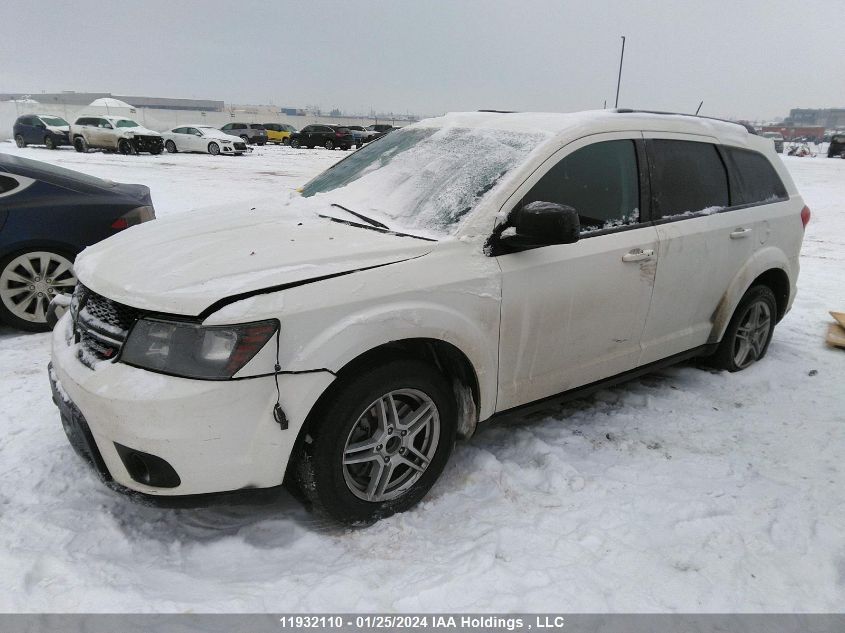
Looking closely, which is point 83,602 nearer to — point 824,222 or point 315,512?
point 315,512

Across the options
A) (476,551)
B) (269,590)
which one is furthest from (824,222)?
(269,590)

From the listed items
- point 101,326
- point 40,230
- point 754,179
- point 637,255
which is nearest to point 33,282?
point 40,230

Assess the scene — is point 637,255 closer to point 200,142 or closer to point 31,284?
point 31,284

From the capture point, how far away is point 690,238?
3574 millimetres

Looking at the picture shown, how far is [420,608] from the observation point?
7.30 ft

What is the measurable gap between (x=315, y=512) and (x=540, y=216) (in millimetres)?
1670

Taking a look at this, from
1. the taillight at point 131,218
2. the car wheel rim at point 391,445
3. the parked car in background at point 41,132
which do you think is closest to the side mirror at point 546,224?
the car wheel rim at point 391,445

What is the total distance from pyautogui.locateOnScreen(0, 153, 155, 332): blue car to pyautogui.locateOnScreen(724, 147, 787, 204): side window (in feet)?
15.5

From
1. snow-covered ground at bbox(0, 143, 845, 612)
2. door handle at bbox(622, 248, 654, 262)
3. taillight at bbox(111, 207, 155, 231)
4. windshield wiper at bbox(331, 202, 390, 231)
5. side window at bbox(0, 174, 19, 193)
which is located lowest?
snow-covered ground at bbox(0, 143, 845, 612)

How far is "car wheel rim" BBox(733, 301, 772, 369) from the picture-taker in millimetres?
4388

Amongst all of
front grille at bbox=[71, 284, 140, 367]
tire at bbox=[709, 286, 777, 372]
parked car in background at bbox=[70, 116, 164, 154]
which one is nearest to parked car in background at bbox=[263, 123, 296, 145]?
parked car in background at bbox=[70, 116, 164, 154]

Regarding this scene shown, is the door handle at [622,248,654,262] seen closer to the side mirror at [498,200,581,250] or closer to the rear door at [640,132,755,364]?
the rear door at [640,132,755,364]

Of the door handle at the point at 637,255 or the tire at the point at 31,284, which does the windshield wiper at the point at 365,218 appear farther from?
the tire at the point at 31,284

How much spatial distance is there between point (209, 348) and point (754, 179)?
3814 millimetres
